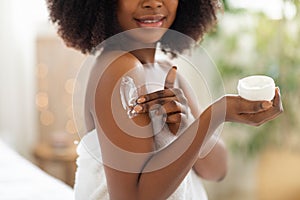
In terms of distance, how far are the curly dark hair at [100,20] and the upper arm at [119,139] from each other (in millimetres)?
119

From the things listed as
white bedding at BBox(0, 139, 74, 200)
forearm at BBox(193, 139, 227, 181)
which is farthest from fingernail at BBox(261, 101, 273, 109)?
white bedding at BBox(0, 139, 74, 200)

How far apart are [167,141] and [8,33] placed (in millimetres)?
1939

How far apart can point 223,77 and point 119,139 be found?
188 centimetres

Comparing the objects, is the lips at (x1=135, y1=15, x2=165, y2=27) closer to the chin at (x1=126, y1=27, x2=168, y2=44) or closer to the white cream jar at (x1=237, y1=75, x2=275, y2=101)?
the chin at (x1=126, y1=27, x2=168, y2=44)

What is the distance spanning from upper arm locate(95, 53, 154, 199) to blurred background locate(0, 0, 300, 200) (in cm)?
172

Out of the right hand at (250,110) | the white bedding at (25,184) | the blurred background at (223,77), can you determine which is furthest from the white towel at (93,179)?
the blurred background at (223,77)

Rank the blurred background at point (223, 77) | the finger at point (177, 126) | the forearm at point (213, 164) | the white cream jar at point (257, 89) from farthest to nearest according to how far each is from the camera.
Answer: the blurred background at point (223, 77) → the forearm at point (213, 164) → the finger at point (177, 126) → the white cream jar at point (257, 89)

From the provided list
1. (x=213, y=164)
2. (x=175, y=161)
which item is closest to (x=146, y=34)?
(x=175, y=161)

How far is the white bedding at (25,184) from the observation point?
1.55m

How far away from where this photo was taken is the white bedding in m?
1.55

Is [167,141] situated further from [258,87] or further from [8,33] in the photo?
[8,33]

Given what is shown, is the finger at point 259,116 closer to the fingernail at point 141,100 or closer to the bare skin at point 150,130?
the bare skin at point 150,130

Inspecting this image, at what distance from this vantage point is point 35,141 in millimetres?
2961

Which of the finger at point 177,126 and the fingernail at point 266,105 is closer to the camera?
the fingernail at point 266,105
